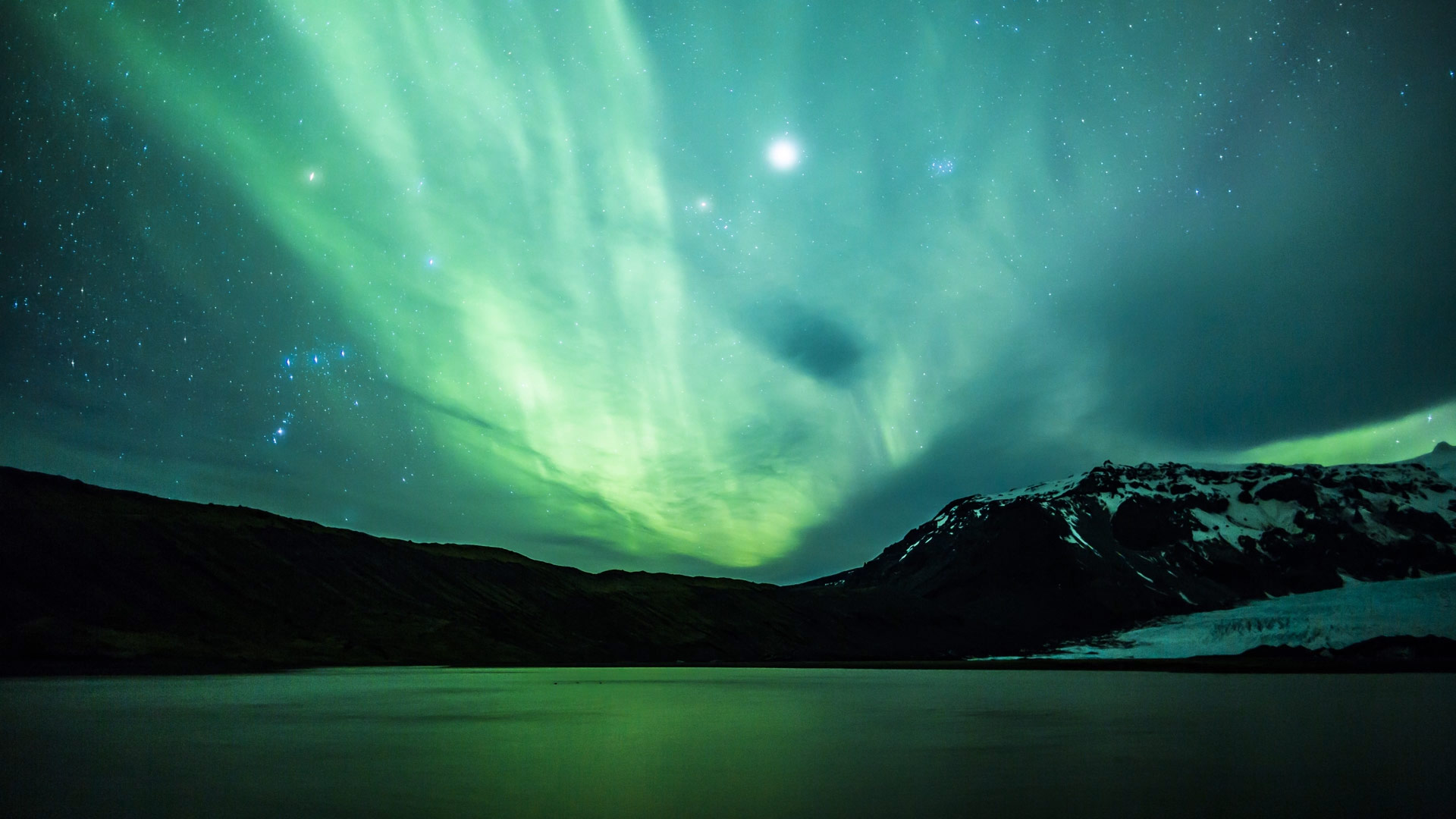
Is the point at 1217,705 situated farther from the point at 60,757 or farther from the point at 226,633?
the point at 226,633

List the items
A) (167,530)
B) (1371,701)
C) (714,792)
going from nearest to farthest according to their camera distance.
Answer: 1. (714,792)
2. (1371,701)
3. (167,530)

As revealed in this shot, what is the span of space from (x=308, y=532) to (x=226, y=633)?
149ft

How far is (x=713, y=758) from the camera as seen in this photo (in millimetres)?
22656

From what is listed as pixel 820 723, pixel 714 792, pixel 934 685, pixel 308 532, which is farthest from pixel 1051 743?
pixel 308 532

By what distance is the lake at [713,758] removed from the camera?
15.6m

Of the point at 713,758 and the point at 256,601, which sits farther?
the point at 256,601

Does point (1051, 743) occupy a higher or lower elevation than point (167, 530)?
lower

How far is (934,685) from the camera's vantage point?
77.4 meters

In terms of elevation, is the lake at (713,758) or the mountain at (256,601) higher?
the mountain at (256,601)

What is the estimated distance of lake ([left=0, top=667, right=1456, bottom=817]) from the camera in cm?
1559

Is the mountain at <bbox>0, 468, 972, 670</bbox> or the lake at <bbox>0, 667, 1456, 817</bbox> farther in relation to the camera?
the mountain at <bbox>0, 468, 972, 670</bbox>

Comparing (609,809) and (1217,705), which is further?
(1217,705)

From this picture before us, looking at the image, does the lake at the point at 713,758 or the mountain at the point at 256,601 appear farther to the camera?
the mountain at the point at 256,601

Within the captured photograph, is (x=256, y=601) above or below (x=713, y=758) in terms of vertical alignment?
above
